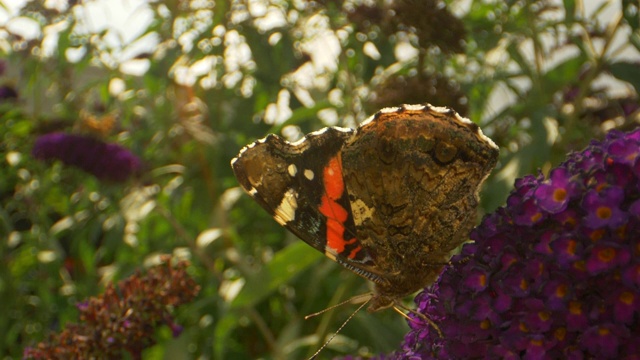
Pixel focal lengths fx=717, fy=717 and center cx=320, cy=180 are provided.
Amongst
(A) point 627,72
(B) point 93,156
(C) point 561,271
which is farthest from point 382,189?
(B) point 93,156

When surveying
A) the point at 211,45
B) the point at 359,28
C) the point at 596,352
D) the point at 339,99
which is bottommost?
the point at 339,99

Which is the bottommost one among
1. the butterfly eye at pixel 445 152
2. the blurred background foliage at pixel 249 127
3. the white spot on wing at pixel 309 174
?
the blurred background foliage at pixel 249 127

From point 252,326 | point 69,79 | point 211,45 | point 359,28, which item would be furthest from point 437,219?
point 69,79

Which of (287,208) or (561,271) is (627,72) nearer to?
(287,208)

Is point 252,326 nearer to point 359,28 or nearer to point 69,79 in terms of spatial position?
point 359,28

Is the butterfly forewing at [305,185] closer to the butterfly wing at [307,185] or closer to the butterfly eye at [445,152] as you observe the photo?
the butterfly wing at [307,185]

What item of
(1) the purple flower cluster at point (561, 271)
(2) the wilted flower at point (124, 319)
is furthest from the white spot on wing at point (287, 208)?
(1) the purple flower cluster at point (561, 271)

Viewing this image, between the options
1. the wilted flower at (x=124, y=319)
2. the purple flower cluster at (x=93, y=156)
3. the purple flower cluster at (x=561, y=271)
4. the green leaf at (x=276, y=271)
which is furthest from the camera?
the purple flower cluster at (x=93, y=156)
